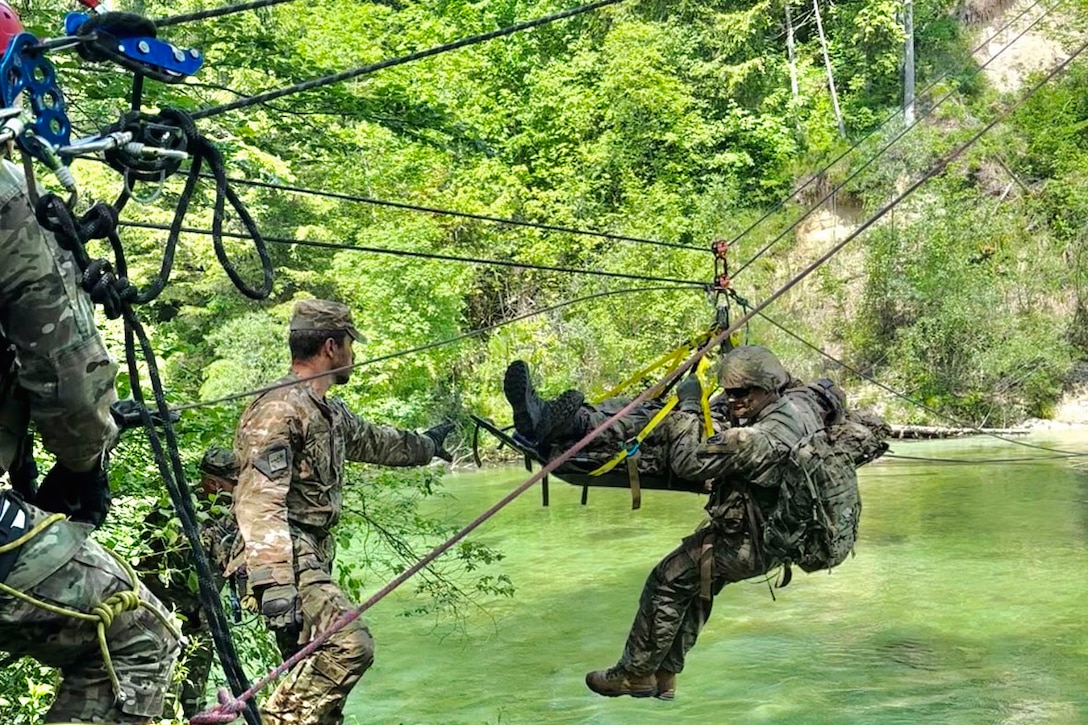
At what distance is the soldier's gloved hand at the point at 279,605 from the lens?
4.66 metres

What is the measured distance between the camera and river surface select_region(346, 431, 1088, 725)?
8.65 meters

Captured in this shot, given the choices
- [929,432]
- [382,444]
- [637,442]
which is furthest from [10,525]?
[929,432]

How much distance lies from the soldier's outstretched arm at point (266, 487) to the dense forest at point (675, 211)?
15.2 metres

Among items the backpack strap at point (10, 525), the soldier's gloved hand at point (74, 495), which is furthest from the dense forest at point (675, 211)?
the backpack strap at point (10, 525)

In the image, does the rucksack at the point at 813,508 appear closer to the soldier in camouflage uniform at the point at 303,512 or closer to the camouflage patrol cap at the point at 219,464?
the soldier in camouflage uniform at the point at 303,512

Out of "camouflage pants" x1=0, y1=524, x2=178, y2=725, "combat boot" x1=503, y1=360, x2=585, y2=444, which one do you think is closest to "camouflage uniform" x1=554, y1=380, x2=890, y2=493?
"combat boot" x1=503, y1=360, x2=585, y2=444

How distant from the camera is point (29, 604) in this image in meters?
2.56

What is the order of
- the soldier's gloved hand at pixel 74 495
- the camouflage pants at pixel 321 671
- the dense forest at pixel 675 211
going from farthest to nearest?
the dense forest at pixel 675 211
the camouflage pants at pixel 321 671
the soldier's gloved hand at pixel 74 495

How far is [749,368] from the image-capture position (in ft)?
20.7

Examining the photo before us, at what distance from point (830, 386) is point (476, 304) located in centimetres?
2396

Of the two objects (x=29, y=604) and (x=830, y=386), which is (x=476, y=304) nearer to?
(x=830, y=386)

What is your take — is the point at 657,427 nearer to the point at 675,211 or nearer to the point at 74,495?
the point at 74,495

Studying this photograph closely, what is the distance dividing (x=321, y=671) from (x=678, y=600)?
7.63ft

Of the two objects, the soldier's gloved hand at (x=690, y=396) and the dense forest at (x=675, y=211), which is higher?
the dense forest at (x=675, y=211)
